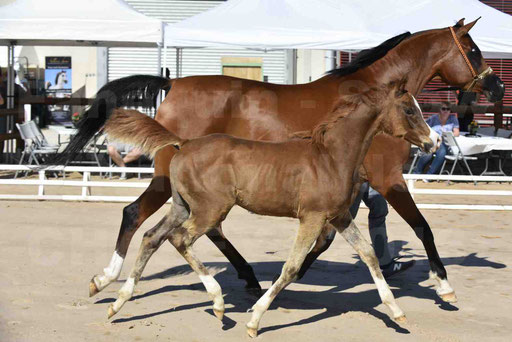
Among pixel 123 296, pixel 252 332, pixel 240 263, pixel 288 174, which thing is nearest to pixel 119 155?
pixel 240 263

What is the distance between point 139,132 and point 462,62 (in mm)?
2881

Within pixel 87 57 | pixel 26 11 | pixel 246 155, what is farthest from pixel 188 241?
pixel 87 57

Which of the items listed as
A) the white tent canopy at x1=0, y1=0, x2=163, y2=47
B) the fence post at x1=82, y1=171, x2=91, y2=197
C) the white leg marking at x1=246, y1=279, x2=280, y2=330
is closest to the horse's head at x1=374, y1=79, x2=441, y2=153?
the white leg marking at x1=246, y1=279, x2=280, y2=330

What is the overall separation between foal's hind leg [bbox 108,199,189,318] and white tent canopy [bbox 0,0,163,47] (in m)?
6.91

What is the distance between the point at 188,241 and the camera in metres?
4.90

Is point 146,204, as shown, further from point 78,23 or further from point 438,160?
point 438,160

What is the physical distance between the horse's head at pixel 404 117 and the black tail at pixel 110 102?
200cm

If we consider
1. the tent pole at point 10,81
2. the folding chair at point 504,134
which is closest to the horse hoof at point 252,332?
the folding chair at point 504,134

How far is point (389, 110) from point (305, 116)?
1.12 metres

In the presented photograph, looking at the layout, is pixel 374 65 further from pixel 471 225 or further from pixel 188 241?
pixel 471 225

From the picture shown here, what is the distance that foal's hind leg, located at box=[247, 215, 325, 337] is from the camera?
4711 millimetres

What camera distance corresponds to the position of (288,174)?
15.9ft

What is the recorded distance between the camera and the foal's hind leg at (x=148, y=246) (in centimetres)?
492

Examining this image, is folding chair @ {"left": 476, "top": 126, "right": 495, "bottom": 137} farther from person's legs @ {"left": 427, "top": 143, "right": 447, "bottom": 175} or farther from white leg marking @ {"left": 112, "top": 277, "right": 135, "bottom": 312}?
white leg marking @ {"left": 112, "top": 277, "right": 135, "bottom": 312}
